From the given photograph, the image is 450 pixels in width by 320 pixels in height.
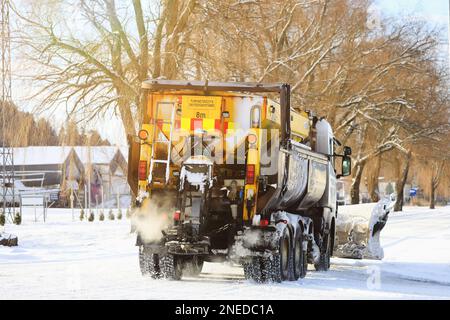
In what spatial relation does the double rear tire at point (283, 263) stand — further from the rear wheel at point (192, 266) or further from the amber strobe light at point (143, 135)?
the amber strobe light at point (143, 135)

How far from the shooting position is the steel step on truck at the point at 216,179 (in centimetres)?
1441

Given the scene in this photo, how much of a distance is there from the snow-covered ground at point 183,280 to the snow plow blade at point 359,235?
0.40 metres

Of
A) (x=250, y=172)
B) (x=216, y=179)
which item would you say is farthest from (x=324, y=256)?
(x=250, y=172)

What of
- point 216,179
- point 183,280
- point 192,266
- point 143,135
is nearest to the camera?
point 216,179

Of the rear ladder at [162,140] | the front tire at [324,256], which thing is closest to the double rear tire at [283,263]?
the rear ladder at [162,140]

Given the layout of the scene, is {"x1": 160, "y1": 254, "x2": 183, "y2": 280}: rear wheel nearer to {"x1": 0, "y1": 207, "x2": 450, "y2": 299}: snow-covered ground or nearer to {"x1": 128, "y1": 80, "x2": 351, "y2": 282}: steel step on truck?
{"x1": 128, "y1": 80, "x2": 351, "y2": 282}: steel step on truck

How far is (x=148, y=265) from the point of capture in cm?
1511

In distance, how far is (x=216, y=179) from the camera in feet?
48.5

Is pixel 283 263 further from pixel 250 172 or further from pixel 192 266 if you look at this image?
pixel 192 266

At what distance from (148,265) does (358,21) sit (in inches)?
1142

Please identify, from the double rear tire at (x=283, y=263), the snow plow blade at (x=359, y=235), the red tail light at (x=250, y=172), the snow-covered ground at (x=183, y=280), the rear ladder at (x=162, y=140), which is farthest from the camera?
the snow plow blade at (x=359, y=235)

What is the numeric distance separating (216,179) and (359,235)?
347 inches

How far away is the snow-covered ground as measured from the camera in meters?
13.0
